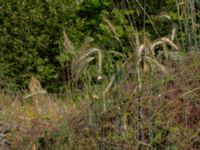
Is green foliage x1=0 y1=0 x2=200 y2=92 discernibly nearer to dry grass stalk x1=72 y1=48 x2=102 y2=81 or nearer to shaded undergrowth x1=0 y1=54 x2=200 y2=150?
shaded undergrowth x1=0 y1=54 x2=200 y2=150

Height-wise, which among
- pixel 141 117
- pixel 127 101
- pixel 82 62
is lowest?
pixel 141 117

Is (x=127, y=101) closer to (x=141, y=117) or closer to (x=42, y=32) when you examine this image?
(x=141, y=117)

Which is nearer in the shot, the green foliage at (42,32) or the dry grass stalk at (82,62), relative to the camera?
the dry grass stalk at (82,62)

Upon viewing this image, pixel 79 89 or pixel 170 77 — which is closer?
pixel 170 77

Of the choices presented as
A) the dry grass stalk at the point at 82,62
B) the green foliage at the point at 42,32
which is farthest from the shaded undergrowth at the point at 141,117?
the green foliage at the point at 42,32

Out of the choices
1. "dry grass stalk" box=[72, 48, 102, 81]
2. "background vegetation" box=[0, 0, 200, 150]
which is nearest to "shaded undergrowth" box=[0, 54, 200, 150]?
"background vegetation" box=[0, 0, 200, 150]

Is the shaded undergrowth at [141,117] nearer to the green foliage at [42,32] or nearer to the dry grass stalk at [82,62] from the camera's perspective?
the dry grass stalk at [82,62]

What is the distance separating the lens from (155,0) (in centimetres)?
Result: 1076

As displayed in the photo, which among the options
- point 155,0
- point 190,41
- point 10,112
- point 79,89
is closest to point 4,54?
point 155,0

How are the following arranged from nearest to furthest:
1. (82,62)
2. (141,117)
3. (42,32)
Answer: (82,62) → (141,117) → (42,32)

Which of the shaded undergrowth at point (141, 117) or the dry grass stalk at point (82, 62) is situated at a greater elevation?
the dry grass stalk at point (82, 62)

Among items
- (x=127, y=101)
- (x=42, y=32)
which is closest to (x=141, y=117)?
(x=127, y=101)

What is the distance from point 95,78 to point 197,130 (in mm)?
932

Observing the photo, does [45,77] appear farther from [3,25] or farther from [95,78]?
[95,78]
